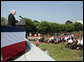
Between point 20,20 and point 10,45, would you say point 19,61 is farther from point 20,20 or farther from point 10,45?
point 20,20

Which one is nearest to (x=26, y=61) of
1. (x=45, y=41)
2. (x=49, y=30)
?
(x=45, y=41)

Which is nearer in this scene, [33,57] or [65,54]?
[33,57]

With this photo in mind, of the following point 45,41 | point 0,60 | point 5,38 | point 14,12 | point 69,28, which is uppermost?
point 14,12

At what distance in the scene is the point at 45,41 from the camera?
2200cm

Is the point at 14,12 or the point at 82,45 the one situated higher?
the point at 14,12

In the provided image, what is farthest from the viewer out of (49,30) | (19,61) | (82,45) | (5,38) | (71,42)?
(49,30)

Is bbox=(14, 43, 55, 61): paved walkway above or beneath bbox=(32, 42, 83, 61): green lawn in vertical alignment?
above

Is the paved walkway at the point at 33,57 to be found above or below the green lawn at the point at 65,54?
above

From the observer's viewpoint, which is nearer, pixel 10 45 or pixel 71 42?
pixel 10 45

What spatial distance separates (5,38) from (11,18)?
1509 mm

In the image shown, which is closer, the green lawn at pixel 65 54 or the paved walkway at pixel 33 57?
the paved walkway at pixel 33 57

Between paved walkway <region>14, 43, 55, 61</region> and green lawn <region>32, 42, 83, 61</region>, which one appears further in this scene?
green lawn <region>32, 42, 83, 61</region>

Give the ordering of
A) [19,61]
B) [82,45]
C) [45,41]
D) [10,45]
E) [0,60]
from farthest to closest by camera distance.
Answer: [45,41], [82,45], [19,61], [10,45], [0,60]

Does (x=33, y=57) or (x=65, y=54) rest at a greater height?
(x=33, y=57)
